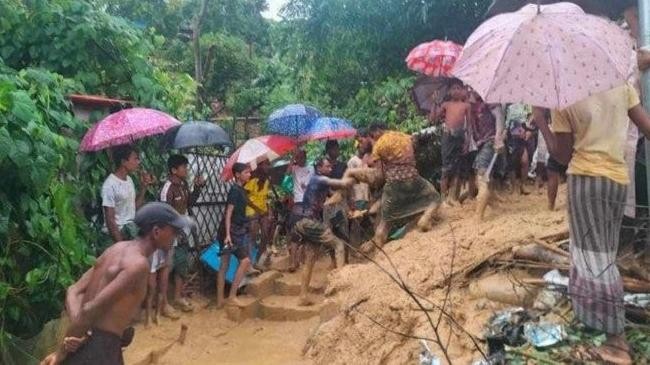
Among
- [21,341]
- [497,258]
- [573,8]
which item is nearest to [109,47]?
[21,341]

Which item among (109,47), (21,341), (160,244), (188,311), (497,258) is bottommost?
(188,311)

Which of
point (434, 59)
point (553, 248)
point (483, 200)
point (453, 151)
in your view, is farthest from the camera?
point (434, 59)

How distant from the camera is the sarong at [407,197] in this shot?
7.20m

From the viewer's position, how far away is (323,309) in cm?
630

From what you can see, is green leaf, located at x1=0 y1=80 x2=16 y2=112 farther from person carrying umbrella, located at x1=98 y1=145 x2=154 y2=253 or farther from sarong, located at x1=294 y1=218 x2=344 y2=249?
sarong, located at x1=294 y1=218 x2=344 y2=249

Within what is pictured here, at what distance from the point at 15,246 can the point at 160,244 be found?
6.22 feet

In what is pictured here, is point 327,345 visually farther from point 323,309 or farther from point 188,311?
point 188,311

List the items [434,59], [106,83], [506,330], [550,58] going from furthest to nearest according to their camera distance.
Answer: [434,59] < [106,83] < [506,330] < [550,58]

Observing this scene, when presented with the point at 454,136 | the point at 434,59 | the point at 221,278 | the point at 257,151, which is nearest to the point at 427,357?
the point at 454,136

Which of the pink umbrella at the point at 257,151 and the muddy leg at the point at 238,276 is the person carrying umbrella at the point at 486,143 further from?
the muddy leg at the point at 238,276

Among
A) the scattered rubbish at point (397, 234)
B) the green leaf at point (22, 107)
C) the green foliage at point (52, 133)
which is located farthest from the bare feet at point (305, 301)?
the green leaf at point (22, 107)

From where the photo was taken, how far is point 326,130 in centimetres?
883

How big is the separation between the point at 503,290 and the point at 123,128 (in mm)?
3991

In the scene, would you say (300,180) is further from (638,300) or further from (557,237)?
(638,300)
